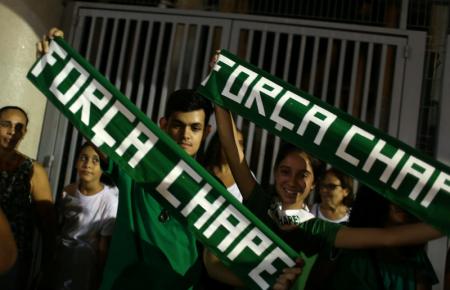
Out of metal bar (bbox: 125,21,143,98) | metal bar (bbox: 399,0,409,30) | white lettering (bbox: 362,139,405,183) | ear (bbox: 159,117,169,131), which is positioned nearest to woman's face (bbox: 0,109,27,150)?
metal bar (bbox: 125,21,143,98)

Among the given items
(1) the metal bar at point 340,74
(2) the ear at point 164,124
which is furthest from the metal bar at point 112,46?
(2) the ear at point 164,124

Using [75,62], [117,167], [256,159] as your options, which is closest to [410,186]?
[117,167]

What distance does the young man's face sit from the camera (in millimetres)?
2639

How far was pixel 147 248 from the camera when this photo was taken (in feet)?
7.67

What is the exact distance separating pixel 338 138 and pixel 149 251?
792mm

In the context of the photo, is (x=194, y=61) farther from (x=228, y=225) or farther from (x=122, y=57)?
(x=228, y=225)

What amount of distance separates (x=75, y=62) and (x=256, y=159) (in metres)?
2.37

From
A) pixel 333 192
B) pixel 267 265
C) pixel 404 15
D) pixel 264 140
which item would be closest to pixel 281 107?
pixel 267 265

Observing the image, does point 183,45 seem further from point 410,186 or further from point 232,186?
point 410,186

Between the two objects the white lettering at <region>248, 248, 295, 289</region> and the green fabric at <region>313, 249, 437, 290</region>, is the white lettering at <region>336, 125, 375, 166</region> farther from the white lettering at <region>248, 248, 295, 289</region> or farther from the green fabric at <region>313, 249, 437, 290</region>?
the white lettering at <region>248, 248, 295, 289</region>

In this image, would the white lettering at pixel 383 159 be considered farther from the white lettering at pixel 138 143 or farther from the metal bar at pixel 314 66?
the metal bar at pixel 314 66

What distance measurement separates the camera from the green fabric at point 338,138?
2428 millimetres

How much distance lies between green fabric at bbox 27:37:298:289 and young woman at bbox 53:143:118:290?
A: 140 centimetres

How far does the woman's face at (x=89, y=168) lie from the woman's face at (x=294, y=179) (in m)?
1.66
